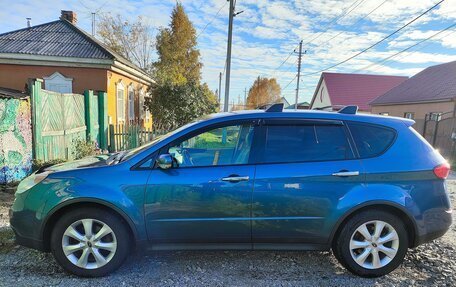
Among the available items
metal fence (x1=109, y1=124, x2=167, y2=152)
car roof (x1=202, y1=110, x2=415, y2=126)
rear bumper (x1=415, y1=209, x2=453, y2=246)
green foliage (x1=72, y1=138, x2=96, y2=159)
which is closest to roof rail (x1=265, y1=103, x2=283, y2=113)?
car roof (x1=202, y1=110, x2=415, y2=126)

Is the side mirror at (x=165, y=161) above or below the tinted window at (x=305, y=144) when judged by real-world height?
below

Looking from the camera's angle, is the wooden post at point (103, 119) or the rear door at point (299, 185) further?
the wooden post at point (103, 119)

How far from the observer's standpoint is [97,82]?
39.4ft

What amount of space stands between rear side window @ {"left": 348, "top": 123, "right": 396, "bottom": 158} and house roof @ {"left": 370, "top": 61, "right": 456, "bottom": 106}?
1777 cm

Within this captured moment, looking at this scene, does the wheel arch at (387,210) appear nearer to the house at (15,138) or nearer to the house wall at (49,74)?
the house at (15,138)

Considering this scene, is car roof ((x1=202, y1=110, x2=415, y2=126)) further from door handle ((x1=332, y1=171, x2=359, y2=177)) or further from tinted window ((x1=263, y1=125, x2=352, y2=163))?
door handle ((x1=332, y1=171, x2=359, y2=177))

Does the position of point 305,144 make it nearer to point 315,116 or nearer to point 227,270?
point 315,116

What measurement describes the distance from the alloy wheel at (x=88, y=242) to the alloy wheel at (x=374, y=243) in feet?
8.06

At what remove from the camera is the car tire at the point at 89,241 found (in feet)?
10.3

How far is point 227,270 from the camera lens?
3.41 m

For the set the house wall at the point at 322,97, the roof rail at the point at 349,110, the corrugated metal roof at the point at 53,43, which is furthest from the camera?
the house wall at the point at 322,97

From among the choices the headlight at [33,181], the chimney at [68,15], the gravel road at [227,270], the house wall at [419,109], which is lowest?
the gravel road at [227,270]

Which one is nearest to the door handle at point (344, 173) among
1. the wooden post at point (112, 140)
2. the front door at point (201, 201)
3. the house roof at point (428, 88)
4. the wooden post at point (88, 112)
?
the front door at point (201, 201)

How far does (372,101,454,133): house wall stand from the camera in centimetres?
1716
